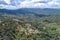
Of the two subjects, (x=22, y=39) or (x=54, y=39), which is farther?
(x=54, y=39)

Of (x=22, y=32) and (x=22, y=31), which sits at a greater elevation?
(x=22, y=32)

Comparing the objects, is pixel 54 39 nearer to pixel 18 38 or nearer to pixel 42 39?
pixel 42 39

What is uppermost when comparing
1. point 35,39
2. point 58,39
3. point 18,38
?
point 18,38

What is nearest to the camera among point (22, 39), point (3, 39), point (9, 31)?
point (22, 39)

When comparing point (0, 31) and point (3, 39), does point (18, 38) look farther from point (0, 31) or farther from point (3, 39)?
point (0, 31)

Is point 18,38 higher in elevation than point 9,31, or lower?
higher

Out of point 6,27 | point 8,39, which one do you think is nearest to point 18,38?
point 8,39

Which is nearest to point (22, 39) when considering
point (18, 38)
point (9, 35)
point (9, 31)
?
point (18, 38)

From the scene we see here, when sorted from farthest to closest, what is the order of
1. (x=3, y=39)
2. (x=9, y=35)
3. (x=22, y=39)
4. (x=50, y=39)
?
1. (x=50, y=39)
2. (x=9, y=35)
3. (x=3, y=39)
4. (x=22, y=39)

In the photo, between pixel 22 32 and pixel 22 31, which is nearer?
pixel 22 32
